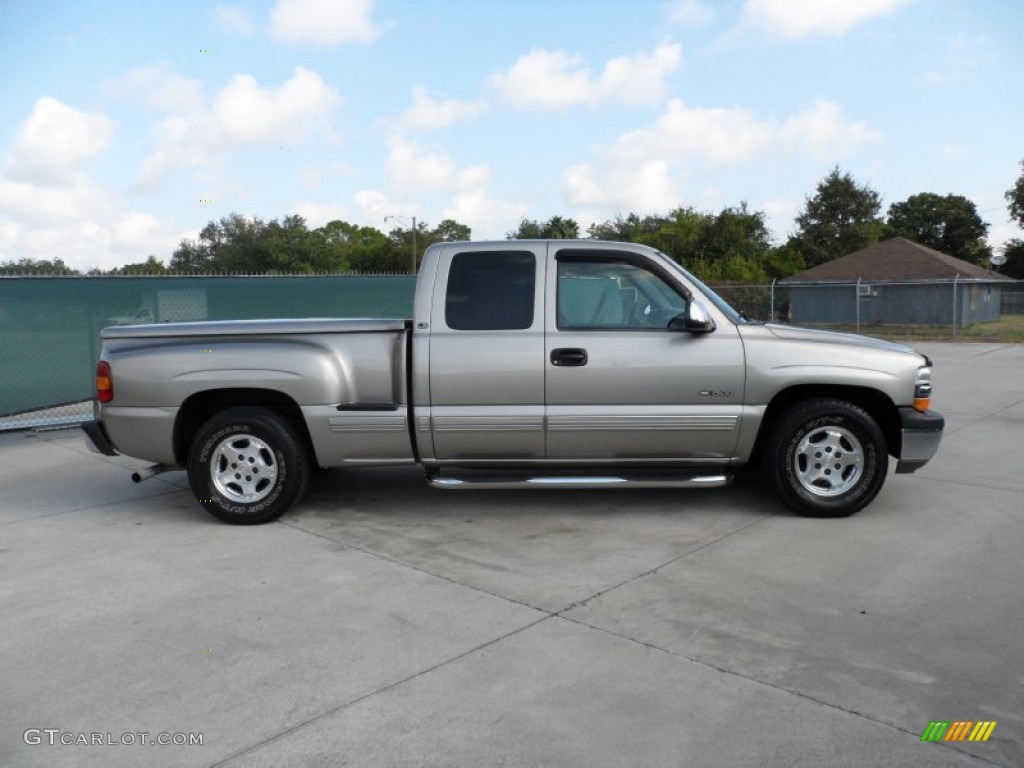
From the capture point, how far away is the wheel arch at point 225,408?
5.96 metres

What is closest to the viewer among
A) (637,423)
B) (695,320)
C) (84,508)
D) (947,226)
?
(695,320)

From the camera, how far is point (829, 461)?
5.81 metres

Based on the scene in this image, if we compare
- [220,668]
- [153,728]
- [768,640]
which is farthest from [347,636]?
[768,640]

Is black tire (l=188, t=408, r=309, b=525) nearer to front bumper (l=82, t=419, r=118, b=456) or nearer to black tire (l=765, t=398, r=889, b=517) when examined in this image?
front bumper (l=82, t=419, r=118, b=456)

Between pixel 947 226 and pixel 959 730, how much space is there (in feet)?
243

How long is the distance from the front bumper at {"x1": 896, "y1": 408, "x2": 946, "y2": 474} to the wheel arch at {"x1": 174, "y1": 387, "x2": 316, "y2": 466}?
13.2ft

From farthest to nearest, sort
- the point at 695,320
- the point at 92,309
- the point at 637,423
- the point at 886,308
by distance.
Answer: the point at 886,308
the point at 92,309
the point at 637,423
the point at 695,320

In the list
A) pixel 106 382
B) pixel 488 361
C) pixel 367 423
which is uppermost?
pixel 488 361

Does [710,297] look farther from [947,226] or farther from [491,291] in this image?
[947,226]

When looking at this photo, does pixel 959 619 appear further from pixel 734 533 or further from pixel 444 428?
pixel 444 428

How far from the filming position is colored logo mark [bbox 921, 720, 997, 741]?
121 inches
